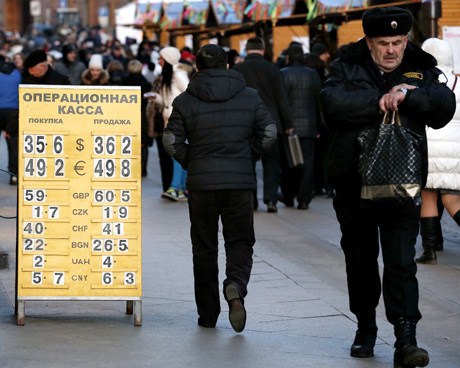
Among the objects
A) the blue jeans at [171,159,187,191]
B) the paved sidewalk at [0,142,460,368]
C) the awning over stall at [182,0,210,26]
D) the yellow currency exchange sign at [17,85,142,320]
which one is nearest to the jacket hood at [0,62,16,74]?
the blue jeans at [171,159,187,191]

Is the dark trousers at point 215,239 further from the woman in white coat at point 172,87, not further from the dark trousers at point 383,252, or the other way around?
the woman in white coat at point 172,87

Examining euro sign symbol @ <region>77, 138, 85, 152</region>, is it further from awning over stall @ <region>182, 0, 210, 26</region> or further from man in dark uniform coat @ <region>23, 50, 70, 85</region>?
awning over stall @ <region>182, 0, 210, 26</region>

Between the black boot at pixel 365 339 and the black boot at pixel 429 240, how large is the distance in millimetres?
3619

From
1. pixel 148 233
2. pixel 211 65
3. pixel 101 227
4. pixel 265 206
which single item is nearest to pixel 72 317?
pixel 101 227

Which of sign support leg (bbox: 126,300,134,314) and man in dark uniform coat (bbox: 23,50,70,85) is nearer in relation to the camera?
sign support leg (bbox: 126,300,134,314)

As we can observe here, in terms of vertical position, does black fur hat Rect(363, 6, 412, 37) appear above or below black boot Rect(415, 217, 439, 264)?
above

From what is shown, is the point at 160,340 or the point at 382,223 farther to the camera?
the point at 160,340

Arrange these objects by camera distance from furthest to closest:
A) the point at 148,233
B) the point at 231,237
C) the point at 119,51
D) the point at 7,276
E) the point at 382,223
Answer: the point at 119,51 < the point at 148,233 < the point at 7,276 < the point at 231,237 < the point at 382,223

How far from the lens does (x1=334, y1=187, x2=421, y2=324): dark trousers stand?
6.27 m

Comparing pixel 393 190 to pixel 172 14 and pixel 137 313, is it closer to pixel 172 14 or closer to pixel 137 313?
Answer: pixel 137 313

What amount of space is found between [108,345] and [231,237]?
1.10 meters

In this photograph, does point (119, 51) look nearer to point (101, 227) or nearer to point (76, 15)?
point (101, 227)

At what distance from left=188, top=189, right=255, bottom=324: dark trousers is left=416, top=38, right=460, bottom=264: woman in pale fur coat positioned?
9.91 feet

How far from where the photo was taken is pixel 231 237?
7410mm
